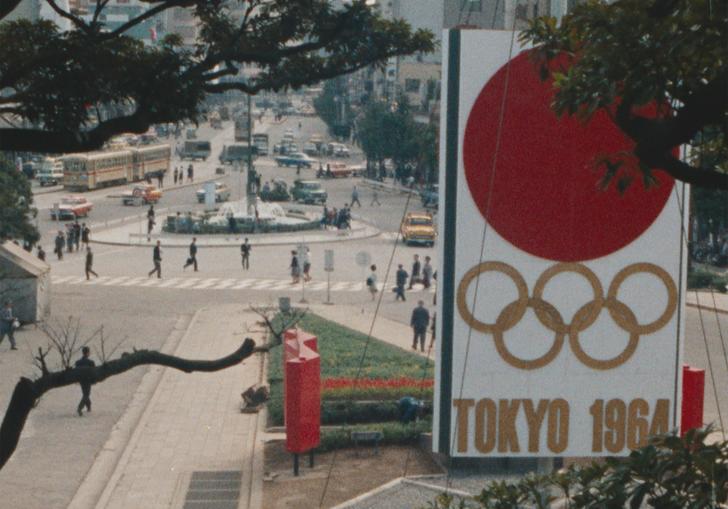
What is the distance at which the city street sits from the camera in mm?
23219

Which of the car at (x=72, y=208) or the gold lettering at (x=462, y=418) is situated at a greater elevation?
the gold lettering at (x=462, y=418)

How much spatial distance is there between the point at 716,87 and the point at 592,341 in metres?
9.29

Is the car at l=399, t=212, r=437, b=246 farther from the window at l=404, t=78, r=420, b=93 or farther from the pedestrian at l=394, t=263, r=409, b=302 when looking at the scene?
the window at l=404, t=78, r=420, b=93

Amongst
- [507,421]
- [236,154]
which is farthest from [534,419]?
[236,154]

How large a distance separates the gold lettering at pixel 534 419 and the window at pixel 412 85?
85.3 m

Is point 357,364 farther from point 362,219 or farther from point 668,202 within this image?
point 362,219

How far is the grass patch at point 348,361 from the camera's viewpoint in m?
27.6

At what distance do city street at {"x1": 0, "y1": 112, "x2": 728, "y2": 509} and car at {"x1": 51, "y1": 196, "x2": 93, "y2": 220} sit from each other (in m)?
0.66

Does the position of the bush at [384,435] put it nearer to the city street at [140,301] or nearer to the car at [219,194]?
the city street at [140,301]

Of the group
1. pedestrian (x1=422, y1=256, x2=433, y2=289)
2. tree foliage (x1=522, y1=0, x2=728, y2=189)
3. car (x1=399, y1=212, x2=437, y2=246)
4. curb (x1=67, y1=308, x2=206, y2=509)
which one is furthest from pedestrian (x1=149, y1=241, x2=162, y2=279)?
tree foliage (x1=522, y1=0, x2=728, y2=189)

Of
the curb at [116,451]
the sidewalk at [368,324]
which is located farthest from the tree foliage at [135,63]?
the sidewalk at [368,324]

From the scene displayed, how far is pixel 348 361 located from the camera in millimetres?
29828

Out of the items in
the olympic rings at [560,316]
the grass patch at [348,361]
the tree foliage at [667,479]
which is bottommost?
the grass patch at [348,361]

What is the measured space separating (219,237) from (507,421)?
43.1 meters
